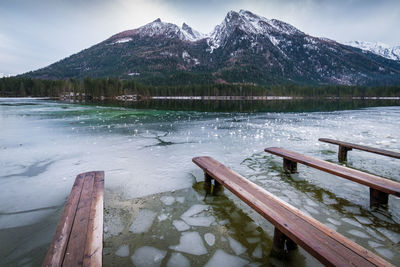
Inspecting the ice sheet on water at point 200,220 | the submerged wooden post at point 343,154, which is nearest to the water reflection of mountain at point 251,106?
the submerged wooden post at point 343,154

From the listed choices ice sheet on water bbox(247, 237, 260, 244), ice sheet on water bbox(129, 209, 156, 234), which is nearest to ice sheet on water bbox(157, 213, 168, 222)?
ice sheet on water bbox(129, 209, 156, 234)

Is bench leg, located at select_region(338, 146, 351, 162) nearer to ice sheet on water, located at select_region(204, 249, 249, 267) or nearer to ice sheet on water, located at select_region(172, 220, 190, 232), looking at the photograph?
ice sheet on water, located at select_region(204, 249, 249, 267)

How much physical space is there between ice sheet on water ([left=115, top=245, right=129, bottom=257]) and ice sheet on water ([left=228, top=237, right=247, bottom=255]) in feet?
6.22

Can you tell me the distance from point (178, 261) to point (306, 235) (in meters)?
2.09

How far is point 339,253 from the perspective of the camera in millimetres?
2537

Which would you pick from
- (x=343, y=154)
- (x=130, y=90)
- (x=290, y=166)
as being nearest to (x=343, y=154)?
(x=343, y=154)

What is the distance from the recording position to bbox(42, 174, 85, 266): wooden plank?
249 cm

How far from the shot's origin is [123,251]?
3594mm

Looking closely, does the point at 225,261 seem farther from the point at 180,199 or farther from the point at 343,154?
the point at 343,154

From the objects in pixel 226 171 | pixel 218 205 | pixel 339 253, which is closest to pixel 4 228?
pixel 218 205

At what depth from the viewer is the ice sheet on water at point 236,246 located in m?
3.59

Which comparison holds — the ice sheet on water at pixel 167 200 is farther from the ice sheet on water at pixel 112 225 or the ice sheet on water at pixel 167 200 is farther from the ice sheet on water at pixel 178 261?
the ice sheet on water at pixel 178 261

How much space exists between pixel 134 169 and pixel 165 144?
4.25 meters

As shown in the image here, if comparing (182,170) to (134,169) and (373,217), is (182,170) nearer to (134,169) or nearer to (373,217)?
(134,169)
